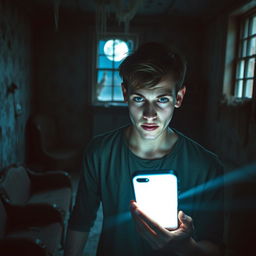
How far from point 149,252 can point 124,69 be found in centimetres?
61

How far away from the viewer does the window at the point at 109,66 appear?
5066 millimetres

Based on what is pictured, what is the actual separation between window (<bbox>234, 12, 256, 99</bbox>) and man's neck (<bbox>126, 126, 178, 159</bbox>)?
303 cm

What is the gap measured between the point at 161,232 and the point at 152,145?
276 millimetres

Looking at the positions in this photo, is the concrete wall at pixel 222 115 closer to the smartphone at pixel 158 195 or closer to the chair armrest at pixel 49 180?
the chair armrest at pixel 49 180

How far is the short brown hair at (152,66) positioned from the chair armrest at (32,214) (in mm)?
1856

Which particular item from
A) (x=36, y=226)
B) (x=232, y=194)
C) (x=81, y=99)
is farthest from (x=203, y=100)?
(x=36, y=226)

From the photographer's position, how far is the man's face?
0.71 m

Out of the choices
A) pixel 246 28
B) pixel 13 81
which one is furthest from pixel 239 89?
pixel 13 81

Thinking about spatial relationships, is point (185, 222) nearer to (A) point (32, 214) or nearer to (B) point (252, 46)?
(A) point (32, 214)

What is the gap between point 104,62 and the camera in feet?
Result: 17.0

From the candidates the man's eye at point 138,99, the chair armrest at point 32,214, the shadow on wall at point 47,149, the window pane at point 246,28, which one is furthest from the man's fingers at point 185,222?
the shadow on wall at point 47,149

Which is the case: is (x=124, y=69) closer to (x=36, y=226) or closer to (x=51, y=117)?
(x=36, y=226)

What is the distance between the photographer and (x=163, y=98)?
73 centimetres

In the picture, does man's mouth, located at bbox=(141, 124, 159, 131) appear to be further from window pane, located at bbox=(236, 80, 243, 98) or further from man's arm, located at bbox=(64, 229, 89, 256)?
window pane, located at bbox=(236, 80, 243, 98)
